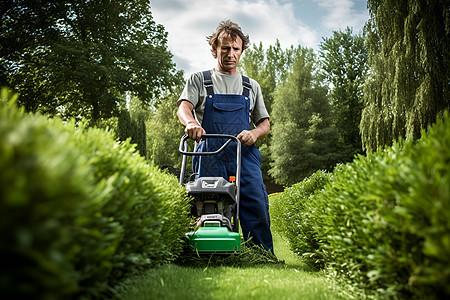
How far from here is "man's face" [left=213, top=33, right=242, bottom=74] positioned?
15.2 ft

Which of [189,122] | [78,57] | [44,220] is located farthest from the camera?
[78,57]

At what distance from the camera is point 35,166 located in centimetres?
97

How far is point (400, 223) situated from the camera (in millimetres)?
1646

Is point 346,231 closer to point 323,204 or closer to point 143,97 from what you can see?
point 323,204

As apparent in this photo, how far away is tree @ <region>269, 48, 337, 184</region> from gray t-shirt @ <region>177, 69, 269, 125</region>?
95.4 feet

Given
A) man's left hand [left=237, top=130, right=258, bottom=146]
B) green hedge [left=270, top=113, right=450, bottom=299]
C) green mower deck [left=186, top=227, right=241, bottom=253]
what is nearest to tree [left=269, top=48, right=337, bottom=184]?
man's left hand [left=237, top=130, right=258, bottom=146]

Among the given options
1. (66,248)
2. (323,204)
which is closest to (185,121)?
(323,204)

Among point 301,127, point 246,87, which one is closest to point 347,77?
point 301,127

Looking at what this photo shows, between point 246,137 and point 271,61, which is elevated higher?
point 271,61

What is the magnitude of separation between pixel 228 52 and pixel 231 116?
2.89 feet

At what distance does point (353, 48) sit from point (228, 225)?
126 feet

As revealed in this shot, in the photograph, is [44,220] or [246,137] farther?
[246,137]

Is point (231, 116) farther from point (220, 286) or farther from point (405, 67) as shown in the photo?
point (405, 67)

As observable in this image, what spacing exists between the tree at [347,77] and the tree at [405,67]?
21.8 m
